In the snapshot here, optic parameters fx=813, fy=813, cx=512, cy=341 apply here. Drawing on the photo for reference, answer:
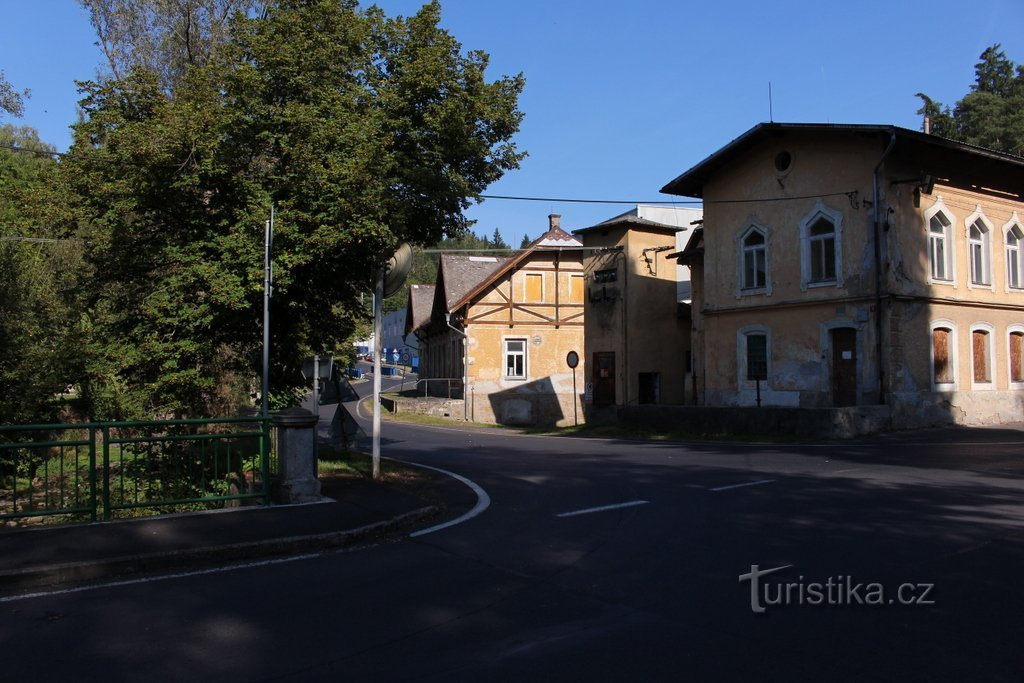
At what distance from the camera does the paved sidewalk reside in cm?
701

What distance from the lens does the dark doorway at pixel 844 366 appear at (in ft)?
74.5

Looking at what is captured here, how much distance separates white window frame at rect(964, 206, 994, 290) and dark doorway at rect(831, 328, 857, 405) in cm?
460

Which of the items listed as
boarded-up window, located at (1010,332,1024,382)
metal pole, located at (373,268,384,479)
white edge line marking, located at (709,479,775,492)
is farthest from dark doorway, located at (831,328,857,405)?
metal pole, located at (373,268,384,479)

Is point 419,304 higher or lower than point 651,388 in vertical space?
higher

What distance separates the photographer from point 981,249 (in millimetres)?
24828

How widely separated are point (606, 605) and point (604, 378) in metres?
30.2

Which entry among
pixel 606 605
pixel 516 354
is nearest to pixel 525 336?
pixel 516 354

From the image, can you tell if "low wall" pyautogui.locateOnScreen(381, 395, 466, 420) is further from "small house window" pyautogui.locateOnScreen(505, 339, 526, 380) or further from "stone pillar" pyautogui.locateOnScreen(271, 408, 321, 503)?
"stone pillar" pyautogui.locateOnScreen(271, 408, 321, 503)

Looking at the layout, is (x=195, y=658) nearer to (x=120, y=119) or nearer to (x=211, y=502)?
(x=211, y=502)

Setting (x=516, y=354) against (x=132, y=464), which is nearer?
(x=132, y=464)

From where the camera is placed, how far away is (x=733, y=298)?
26266 mm

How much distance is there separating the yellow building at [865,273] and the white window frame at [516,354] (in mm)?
14981

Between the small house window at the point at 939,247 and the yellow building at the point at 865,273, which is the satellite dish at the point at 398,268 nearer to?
the yellow building at the point at 865,273

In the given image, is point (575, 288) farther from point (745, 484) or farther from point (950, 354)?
point (745, 484)
